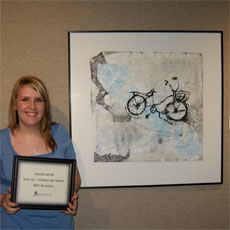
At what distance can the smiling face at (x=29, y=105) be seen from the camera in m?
1.37

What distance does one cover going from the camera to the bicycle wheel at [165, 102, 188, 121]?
1805 mm

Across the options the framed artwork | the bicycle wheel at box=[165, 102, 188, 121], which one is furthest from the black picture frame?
the bicycle wheel at box=[165, 102, 188, 121]

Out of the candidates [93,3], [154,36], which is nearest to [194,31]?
[154,36]

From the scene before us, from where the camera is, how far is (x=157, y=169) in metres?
1.80

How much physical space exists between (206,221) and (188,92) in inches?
43.8

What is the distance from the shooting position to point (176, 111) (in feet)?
5.94

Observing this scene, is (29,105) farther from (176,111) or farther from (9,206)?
(176,111)

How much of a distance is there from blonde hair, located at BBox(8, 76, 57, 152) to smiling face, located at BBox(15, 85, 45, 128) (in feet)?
0.08

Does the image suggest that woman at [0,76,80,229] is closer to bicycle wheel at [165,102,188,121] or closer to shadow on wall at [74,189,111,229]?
shadow on wall at [74,189,111,229]

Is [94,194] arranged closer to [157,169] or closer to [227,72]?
[157,169]

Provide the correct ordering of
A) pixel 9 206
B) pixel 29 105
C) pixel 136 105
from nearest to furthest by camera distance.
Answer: pixel 9 206
pixel 29 105
pixel 136 105

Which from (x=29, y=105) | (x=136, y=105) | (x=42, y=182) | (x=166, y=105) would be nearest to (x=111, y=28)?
(x=136, y=105)

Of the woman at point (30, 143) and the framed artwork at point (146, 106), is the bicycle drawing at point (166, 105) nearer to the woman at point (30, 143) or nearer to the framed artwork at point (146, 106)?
the framed artwork at point (146, 106)

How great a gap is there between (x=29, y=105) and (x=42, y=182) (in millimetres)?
472
